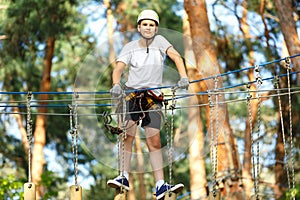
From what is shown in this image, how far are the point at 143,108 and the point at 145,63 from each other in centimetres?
28

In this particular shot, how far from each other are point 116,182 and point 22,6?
298 inches

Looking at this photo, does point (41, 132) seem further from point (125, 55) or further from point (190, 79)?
point (125, 55)

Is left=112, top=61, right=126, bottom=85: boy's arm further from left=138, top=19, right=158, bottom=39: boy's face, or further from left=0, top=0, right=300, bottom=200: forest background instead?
left=0, top=0, right=300, bottom=200: forest background

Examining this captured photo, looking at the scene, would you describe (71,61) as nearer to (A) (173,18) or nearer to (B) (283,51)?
(A) (173,18)

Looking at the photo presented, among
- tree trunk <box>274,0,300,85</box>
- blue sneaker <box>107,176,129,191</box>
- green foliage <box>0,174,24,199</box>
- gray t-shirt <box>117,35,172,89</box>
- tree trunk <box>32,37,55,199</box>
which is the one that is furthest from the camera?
tree trunk <box>32,37,55,199</box>

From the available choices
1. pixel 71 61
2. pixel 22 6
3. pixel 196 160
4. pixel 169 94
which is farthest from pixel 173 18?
pixel 169 94

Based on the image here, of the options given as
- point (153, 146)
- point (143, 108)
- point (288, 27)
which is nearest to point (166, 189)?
point (153, 146)

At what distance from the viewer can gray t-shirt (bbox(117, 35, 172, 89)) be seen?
4445mm

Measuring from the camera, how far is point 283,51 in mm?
10789

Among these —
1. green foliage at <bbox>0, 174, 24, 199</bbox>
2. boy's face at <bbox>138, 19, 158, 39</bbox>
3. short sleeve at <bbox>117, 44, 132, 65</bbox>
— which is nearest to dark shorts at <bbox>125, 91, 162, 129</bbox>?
short sleeve at <bbox>117, 44, 132, 65</bbox>

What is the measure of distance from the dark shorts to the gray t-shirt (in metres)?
0.07

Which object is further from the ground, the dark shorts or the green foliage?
the dark shorts

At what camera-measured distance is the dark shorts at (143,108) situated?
4461mm

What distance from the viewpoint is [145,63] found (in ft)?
14.5
